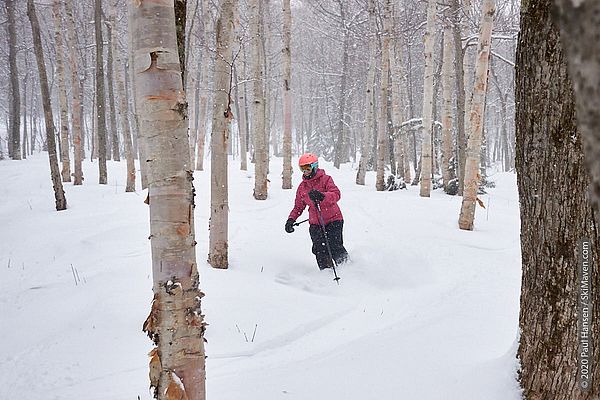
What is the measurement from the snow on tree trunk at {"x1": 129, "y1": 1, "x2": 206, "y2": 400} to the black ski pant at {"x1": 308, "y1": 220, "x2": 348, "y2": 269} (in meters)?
4.06

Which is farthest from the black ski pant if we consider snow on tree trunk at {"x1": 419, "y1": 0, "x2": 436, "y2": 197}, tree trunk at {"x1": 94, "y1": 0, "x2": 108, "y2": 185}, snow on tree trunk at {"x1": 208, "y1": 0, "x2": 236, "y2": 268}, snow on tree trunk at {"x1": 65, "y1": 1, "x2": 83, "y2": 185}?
snow on tree trunk at {"x1": 65, "y1": 1, "x2": 83, "y2": 185}

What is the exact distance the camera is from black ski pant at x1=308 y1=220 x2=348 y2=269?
637cm

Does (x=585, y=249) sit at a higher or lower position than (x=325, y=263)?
higher

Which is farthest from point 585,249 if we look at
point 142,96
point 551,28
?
point 142,96

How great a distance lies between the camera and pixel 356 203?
10891mm

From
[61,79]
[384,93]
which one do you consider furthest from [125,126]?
[384,93]

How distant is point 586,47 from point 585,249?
73.9 inches

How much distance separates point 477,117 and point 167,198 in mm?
6950

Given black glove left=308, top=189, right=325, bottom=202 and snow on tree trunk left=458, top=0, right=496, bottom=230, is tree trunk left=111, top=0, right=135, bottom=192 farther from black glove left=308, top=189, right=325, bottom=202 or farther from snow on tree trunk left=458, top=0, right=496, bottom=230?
snow on tree trunk left=458, top=0, right=496, bottom=230

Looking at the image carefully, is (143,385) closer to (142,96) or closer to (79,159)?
(142,96)

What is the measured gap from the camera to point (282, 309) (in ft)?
15.8

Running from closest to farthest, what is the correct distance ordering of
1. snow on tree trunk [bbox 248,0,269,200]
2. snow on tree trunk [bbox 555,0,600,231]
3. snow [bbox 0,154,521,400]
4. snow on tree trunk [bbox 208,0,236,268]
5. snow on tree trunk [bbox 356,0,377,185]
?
snow on tree trunk [bbox 555,0,600,231]
snow [bbox 0,154,521,400]
snow on tree trunk [bbox 208,0,236,268]
snow on tree trunk [bbox 248,0,269,200]
snow on tree trunk [bbox 356,0,377,185]

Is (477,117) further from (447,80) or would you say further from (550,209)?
(550,209)

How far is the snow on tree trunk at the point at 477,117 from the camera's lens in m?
7.55
